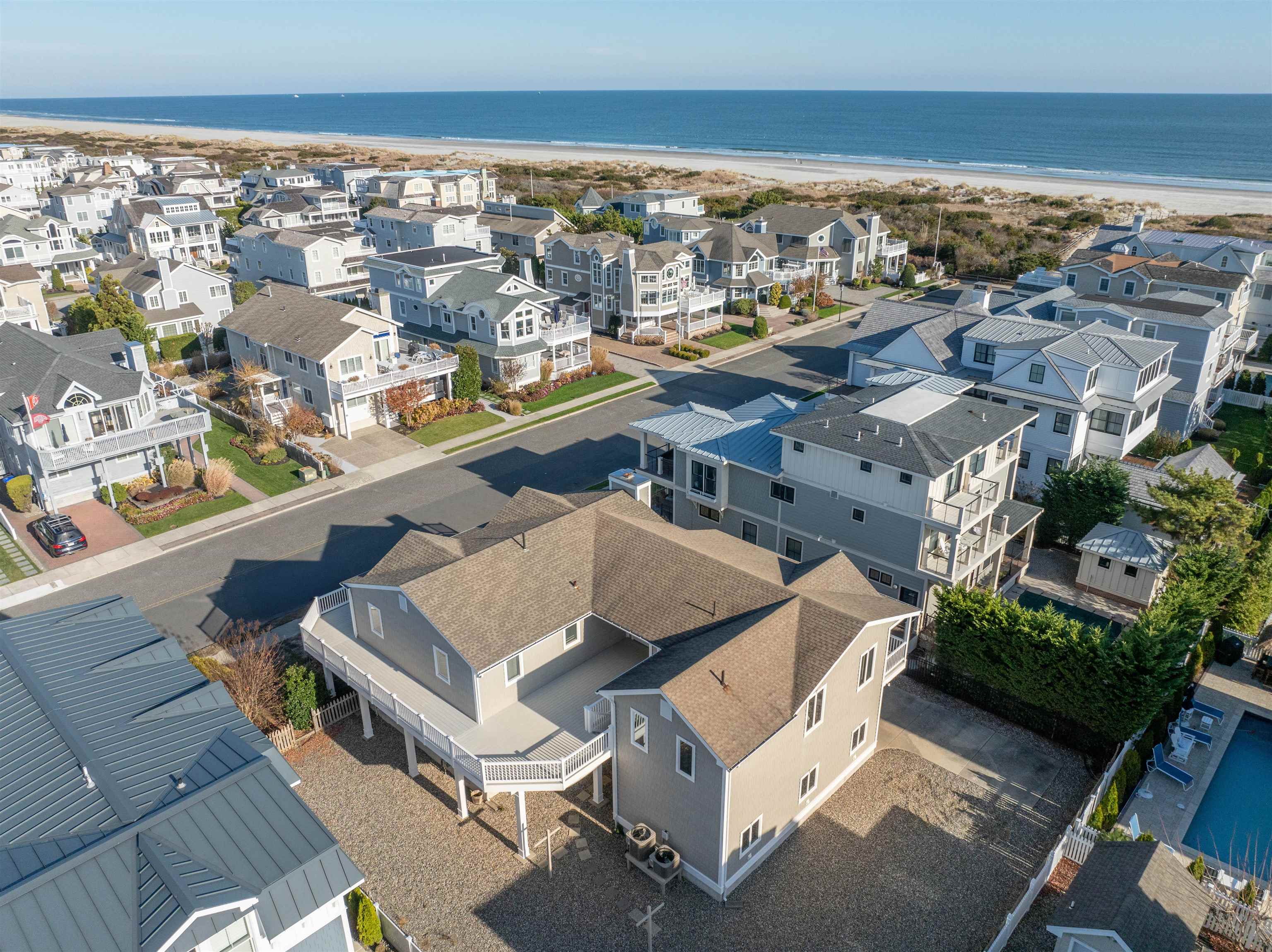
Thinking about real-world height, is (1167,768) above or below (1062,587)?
below

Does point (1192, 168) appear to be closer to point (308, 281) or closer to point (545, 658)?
point (308, 281)

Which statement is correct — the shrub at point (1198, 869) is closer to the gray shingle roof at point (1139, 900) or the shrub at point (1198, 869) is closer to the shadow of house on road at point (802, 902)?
the gray shingle roof at point (1139, 900)

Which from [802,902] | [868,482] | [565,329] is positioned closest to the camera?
[802,902]

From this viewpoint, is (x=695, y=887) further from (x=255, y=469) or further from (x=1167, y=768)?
(x=255, y=469)

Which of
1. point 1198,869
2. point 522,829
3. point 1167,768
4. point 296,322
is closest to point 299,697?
point 522,829

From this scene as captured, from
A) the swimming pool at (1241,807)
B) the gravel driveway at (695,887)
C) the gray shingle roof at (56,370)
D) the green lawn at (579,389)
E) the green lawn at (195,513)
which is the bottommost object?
the swimming pool at (1241,807)

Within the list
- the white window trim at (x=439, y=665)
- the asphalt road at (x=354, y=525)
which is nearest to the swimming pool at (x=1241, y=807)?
the white window trim at (x=439, y=665)

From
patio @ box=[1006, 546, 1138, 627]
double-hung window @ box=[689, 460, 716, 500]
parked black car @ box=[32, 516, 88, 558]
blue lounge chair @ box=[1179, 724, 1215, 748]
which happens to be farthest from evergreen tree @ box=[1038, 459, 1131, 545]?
parked black car @ box=[32, 516, 88, 558]
